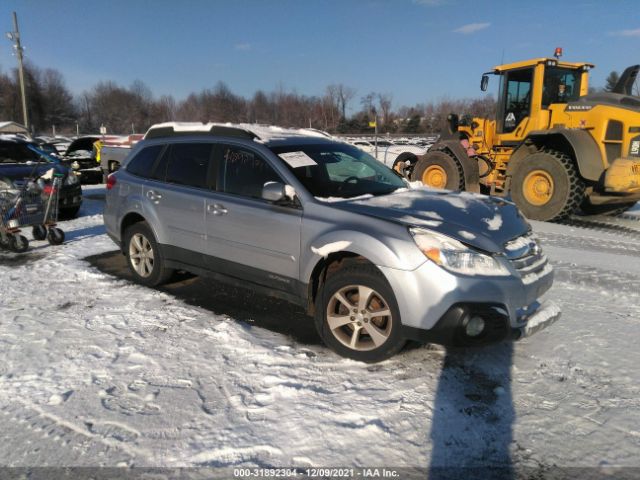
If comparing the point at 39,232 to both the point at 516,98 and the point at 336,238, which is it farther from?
the point at 516,98

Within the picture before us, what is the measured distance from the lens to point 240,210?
4.39 metres

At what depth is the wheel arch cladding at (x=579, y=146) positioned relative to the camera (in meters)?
8.80

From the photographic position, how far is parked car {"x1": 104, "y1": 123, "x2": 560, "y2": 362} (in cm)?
335

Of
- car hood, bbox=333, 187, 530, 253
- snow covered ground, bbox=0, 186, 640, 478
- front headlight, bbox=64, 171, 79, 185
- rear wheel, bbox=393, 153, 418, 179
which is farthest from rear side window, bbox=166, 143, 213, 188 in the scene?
rear wheel, bbox=393, 153, 418, 179

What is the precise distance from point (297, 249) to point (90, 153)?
50.4 ft

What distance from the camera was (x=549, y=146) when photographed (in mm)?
9789

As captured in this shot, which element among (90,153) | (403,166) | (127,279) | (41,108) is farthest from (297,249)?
Answer: (41,108)

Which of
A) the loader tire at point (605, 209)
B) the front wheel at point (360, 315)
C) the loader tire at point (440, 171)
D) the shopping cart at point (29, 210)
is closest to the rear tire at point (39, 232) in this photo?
the shopping cart at point (29, 210)

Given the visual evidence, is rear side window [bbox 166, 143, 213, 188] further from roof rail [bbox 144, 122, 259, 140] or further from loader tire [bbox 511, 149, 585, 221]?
loader tire [bbox 511, 149, 585, 221]

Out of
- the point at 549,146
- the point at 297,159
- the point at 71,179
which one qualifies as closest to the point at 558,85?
the point at 549,146

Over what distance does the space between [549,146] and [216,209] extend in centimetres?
779

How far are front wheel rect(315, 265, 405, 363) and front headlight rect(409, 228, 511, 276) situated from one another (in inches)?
15.3

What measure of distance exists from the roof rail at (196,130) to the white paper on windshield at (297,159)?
1.38 feet

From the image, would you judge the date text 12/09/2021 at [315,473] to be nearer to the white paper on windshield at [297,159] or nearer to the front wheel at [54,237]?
the white paper on windshield at [297,159]
